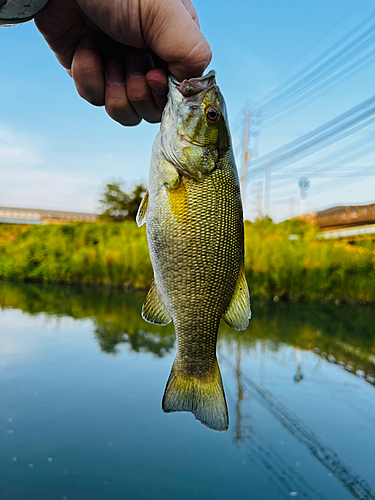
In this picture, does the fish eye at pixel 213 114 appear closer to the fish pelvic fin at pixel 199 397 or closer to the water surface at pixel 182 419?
the fish pelvic fin at pixel 199 397

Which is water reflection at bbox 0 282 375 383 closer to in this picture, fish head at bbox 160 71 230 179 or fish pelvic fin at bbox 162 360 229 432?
fish pelvic fin at bbox 162 360 229 432

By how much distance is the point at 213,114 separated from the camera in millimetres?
1470

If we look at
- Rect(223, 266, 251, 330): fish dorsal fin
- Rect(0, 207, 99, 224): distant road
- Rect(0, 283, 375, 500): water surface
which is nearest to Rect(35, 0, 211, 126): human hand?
Rect(223, 266, 251, 330): fish dorsal fin

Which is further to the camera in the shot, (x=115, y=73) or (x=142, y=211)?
(x=115, y=73)

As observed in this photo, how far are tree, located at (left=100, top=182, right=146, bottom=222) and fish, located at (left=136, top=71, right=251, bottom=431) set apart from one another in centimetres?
2445

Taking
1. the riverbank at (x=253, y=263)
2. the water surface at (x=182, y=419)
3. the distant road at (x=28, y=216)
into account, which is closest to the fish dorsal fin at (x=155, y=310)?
the water surface at (x=182, y=419)

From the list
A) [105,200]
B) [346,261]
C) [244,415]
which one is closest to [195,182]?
[244,415]

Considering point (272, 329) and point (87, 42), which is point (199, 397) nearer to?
point (87, 42)

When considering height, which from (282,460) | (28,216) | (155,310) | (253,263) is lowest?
(282,460)

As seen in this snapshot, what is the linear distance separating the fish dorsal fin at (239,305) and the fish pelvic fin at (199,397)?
19 cm

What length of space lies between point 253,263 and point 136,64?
11124mm

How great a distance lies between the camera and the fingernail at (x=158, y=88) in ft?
5.31

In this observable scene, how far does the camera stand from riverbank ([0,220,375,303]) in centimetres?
1206

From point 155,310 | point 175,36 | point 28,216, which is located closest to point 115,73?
point 175,36
